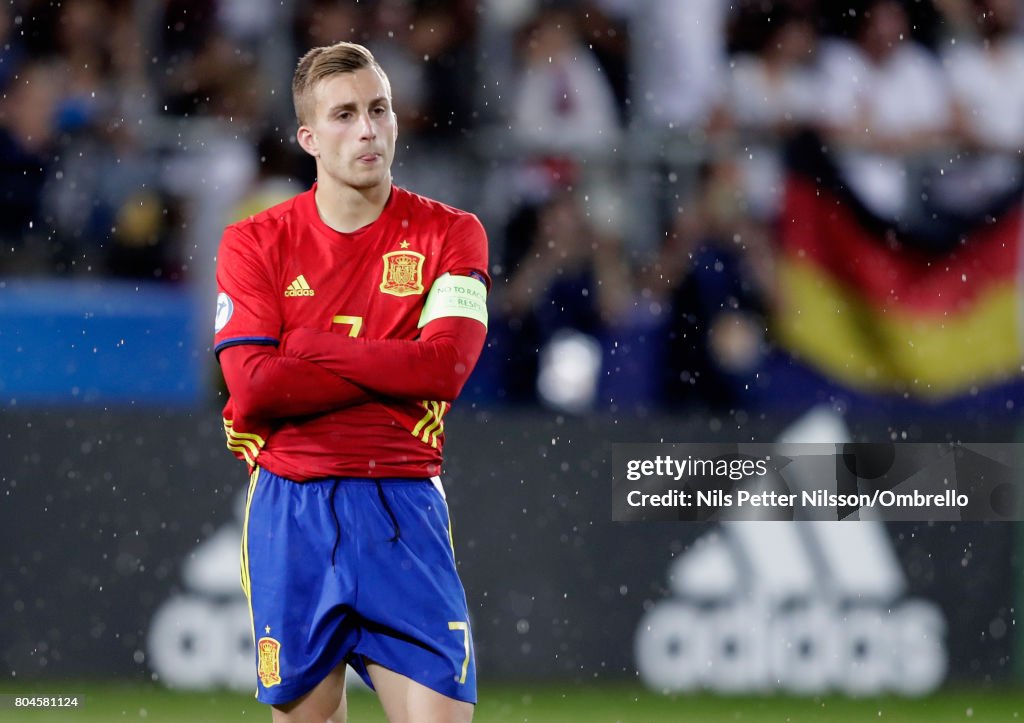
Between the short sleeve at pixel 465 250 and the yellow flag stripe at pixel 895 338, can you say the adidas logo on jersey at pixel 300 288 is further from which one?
the yellow flag stripe at pixel 895 338

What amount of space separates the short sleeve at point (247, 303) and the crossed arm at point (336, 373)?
0.05m

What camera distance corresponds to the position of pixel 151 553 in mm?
7941

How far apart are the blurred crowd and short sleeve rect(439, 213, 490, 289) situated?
13.3 ft

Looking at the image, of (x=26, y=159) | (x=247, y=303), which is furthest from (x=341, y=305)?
(x=26, y=159)

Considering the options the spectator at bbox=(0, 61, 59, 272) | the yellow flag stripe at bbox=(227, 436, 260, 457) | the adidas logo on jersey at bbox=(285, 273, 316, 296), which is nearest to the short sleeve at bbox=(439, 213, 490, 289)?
the adidas logo on jersey at bbox=(285, 273, 316, 296)

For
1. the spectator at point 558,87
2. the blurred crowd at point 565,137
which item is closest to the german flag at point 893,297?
the blurred crowd at point 565,137

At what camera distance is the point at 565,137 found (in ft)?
30.3

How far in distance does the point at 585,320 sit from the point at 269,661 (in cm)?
459

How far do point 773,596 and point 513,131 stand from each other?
2.99 m

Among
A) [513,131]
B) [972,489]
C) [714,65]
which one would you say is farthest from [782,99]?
[972,489]

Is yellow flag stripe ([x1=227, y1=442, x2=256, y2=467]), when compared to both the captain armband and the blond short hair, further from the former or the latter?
the blond short hair

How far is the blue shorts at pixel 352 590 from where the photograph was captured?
13.7 ft

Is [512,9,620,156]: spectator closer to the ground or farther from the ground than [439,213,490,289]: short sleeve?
farther from the ground

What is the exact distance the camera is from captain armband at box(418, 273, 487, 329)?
434 cm
